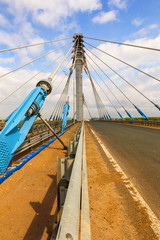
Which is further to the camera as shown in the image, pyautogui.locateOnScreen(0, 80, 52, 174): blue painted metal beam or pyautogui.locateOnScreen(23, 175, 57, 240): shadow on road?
pyautogui.locateOnScreen(0, 80, 52, 174): blue painted metal beam

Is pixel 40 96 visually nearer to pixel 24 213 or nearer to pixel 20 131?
pixel 20 131

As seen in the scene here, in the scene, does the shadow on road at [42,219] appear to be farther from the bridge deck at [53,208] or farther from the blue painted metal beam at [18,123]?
the blue painted metal beam at [18,123]

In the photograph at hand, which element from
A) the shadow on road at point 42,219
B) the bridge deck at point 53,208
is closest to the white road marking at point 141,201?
the bridge deck at point 53,208

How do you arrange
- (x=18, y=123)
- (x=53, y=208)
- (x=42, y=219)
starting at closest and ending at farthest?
(x=42, y=219) → (x=53, y=208) → (x=18, y=123)

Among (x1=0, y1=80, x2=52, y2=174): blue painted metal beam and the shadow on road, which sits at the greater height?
(x1=0, y1=80, x2=52, y2=174): blue painted metal beam

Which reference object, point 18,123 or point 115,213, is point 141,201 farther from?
point 18,123

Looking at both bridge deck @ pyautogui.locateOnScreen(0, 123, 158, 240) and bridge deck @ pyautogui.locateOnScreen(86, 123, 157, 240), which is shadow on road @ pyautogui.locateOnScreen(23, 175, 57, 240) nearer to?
bridge deck @ pyautogui.locateOnScreen(0, 123, 158, 240)

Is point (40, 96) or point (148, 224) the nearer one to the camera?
point (148, 224)

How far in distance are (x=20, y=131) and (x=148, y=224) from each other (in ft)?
14.7

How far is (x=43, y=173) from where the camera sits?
4762 millimetres

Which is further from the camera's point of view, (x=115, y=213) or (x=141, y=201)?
(x=141, y=201)

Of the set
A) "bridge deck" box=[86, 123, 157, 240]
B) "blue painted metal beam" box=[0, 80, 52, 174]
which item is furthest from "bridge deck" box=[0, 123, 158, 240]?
"blue painted metal beam" box=[0, 80, 52, 174]

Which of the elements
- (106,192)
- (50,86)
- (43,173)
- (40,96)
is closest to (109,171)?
(106,192)

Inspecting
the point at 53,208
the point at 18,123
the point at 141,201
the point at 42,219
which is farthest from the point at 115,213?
the point at 18,123
